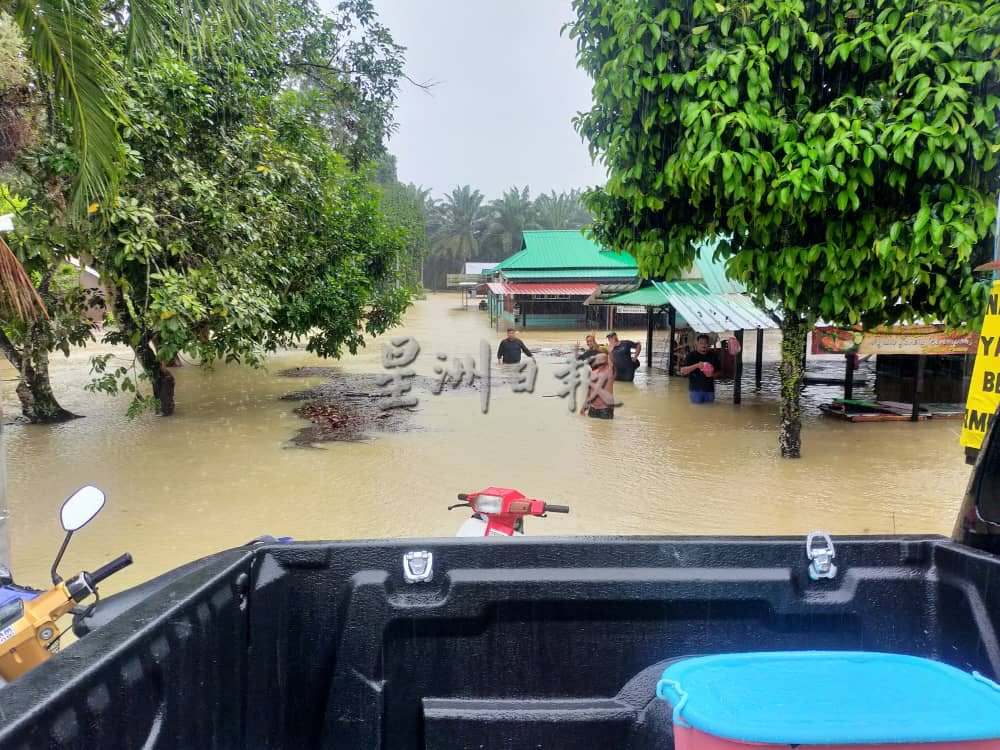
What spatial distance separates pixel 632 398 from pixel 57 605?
1338 centimetres

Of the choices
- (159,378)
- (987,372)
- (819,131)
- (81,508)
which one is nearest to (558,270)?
(159,378)

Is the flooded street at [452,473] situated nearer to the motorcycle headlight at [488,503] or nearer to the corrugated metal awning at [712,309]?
the corrugated metal awning at [712,309]

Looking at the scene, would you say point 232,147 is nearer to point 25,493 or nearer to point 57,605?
point 25,493

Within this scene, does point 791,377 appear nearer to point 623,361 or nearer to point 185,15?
point 185,15

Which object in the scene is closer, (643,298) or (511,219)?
(643,298)

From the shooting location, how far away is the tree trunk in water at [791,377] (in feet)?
30.6

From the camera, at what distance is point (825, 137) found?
7395mm

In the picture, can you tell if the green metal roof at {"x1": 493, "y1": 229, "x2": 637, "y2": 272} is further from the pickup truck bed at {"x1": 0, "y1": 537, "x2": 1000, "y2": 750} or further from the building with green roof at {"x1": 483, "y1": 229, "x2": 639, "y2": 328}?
the pickup truck bed at {"x1": 0, "y1": 537, "x2": 1000, "y2": 750}

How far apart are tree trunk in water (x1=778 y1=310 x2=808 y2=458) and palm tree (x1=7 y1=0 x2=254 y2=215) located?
22.5ft

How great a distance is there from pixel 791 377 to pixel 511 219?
52546 millimetres

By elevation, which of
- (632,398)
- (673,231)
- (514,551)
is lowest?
(632,398)

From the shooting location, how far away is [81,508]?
87.8 inches

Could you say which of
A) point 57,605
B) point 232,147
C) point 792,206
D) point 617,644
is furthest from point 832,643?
point 232,147

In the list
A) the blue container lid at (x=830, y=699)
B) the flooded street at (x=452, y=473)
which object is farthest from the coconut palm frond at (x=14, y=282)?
the blue container lid at (x=830, y=699)
